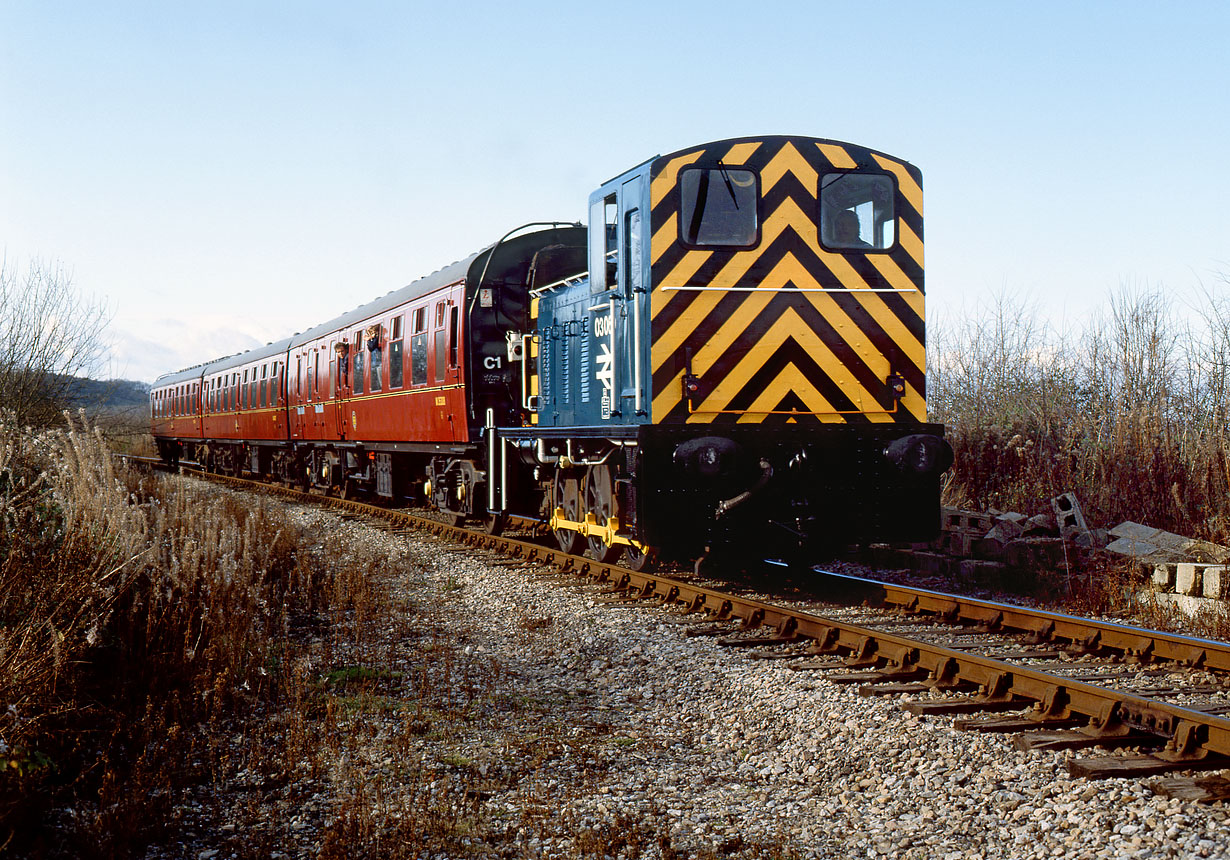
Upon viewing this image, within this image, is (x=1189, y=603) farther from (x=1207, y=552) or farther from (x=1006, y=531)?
(x=1006, y=531)

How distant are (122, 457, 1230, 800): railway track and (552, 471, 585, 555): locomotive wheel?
129 cm

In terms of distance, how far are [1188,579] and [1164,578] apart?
217 millimetres

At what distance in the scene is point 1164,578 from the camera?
6.92 m

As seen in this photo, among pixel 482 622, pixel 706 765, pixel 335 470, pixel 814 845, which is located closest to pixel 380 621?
pixel 482 622

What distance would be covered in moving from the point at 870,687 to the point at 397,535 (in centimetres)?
849

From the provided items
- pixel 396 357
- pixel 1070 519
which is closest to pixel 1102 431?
pixel 1070 519

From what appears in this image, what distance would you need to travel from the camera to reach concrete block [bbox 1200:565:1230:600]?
253 inches

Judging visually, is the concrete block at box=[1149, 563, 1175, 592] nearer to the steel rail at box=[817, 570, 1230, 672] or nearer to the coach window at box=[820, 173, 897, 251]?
the steel rail at box=[817, 570, 1230, 672]

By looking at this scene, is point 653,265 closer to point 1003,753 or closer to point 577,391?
point 577,391

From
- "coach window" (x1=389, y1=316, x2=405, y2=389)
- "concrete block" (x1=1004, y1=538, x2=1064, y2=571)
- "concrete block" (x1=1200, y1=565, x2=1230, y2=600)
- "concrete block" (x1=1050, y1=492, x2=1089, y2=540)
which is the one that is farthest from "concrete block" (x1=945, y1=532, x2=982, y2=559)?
"coach window" (x1=389, y1=316, x2=405, y2=389)

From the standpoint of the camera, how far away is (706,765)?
418cm

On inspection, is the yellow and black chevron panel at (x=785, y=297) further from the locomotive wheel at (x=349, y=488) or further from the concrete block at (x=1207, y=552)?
the locomotive wheel at (x=349, y=488)

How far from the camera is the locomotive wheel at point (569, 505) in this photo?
899 centimetres

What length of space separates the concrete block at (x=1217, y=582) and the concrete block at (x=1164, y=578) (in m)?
0.36
